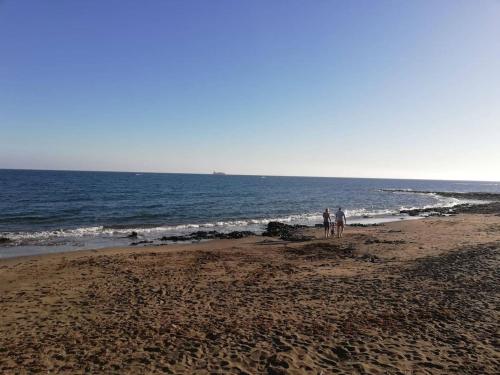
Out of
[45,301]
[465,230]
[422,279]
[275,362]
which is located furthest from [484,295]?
[465,230]

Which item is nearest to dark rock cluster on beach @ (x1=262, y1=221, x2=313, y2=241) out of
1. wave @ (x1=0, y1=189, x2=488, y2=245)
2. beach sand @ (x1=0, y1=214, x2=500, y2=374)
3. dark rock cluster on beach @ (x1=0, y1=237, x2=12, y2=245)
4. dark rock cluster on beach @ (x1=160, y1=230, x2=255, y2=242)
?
dark rock cluster on beach @ (x1=160, y1=230, x2=255, y2=242)

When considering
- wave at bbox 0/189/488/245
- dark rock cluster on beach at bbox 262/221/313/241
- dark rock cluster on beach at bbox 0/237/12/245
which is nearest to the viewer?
dark rock cluster on beach at bbox 0/237/12/245

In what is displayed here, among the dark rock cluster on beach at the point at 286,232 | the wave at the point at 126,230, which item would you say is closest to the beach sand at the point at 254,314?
the dark rock cluster on beach at the point at 286,232

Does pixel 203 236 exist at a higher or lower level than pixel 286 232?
lower

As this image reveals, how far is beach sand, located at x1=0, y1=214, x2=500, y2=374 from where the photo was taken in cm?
642

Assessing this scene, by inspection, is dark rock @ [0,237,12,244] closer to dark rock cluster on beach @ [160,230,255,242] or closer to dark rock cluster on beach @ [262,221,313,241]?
dark rock cluster on beach @ [160,230,255,242]

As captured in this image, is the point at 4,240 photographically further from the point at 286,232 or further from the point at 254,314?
the point at 254,314

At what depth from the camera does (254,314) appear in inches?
342

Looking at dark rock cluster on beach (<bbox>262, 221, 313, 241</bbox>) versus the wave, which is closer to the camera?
dark rock cluster on beach (<bbox>262, 221, 313, 241</bbox>)

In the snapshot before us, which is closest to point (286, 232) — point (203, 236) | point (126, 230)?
point (203, 236)

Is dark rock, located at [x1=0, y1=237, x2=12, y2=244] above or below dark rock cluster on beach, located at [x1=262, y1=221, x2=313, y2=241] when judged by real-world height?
below

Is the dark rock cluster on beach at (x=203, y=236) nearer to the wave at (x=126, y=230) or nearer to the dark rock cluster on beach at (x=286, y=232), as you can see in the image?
the dark rock cluster on beach at (x=286, y=232)

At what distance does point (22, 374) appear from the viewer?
5926 mm

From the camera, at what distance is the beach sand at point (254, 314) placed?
21.1 feet
